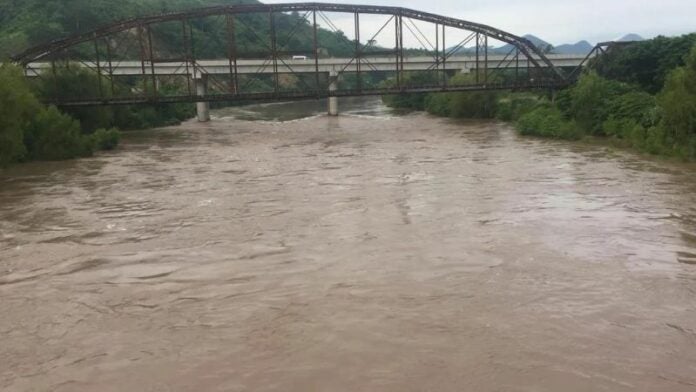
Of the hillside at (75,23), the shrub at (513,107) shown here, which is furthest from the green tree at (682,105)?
the hillside at (75,23)

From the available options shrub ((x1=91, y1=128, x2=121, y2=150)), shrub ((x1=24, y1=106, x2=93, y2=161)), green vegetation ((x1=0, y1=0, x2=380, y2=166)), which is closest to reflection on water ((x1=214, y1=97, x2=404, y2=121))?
green vegetation ((x1=0, y1=0, x2=380, y2=166))

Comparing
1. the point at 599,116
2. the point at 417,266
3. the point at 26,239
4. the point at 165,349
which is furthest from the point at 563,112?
the point at 165,349

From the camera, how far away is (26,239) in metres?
17.4

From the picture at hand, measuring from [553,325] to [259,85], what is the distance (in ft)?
391

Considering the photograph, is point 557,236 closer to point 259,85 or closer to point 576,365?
point 576,365

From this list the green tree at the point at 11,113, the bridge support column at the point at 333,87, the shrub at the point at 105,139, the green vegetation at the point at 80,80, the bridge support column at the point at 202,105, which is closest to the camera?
the green tree at the point at 11,113

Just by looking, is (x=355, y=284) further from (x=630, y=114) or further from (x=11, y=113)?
(x=630, y=114)

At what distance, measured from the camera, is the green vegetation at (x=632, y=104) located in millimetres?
30141

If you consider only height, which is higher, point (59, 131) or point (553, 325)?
point (59, 131)

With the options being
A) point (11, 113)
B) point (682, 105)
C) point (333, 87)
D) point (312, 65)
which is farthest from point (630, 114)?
point (333, 87)

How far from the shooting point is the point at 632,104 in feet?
133

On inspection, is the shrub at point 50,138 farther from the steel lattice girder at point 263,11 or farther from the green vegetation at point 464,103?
the green vegetation at point 464,103

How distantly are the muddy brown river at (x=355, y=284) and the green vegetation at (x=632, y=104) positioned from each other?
202 inches

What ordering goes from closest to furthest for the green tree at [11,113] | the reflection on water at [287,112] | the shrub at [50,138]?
the green tree at [11,113] → the shrub at [50,138] → the reflection on water at [287,112]
